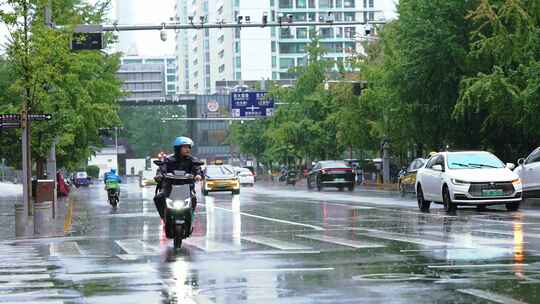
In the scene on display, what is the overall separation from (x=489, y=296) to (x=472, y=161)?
18018 millimetres

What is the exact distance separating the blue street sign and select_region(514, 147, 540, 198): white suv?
5526cm

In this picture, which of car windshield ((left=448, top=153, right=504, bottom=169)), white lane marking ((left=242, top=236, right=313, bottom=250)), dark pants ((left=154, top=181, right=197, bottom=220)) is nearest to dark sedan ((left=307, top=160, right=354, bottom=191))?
car windshield ((left=448, top=153, right=504, bottom=169))

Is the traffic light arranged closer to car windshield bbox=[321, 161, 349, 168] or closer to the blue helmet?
the blue helmet

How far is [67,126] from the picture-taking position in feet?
112

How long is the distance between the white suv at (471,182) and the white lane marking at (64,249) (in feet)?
35.1

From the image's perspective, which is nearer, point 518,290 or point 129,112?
point 518,290

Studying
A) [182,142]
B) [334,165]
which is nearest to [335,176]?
[334,165]

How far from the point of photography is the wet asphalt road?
1029 cm

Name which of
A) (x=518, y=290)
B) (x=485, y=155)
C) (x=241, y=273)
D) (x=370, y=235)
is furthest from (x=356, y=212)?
(x=518, y=290)

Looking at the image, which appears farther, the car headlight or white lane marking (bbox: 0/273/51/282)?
the car headlight

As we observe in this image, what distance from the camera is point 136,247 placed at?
17.6m

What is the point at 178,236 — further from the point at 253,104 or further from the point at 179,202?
the point at 253,104

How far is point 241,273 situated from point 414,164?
33128 millimetres

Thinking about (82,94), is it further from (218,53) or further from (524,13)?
(218,53)
